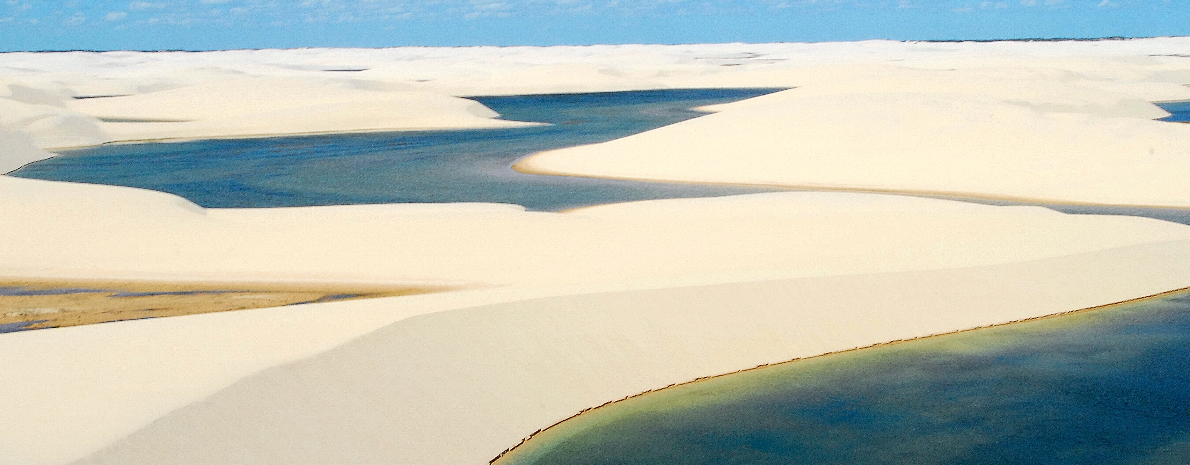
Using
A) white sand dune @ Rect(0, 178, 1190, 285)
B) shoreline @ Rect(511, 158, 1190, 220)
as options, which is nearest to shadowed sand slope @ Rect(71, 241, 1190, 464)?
white sand dune @ Rect(0, 178, 1190, 285)

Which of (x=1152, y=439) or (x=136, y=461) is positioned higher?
(x=136, y=461)

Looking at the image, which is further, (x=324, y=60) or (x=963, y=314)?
(x=324, y=60)

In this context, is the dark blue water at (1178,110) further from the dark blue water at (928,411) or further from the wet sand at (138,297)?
the wet sand at (138,297)

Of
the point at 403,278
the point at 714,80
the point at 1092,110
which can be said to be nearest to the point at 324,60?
the point at 714,80

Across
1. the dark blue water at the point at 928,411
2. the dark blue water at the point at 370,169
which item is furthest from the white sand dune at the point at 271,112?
the dark blue water at the point at 928,411

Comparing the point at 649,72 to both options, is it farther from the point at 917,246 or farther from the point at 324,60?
the point at 917,246

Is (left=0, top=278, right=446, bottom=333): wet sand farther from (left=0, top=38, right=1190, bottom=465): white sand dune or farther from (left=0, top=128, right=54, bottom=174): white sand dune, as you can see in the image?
(left=0, top=128, right=54, bottom=174): white sand dune

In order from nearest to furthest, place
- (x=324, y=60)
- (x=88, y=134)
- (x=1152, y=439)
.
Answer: (x=1152, y=439) → (x=88, y=134) → (x=324, y=60)
